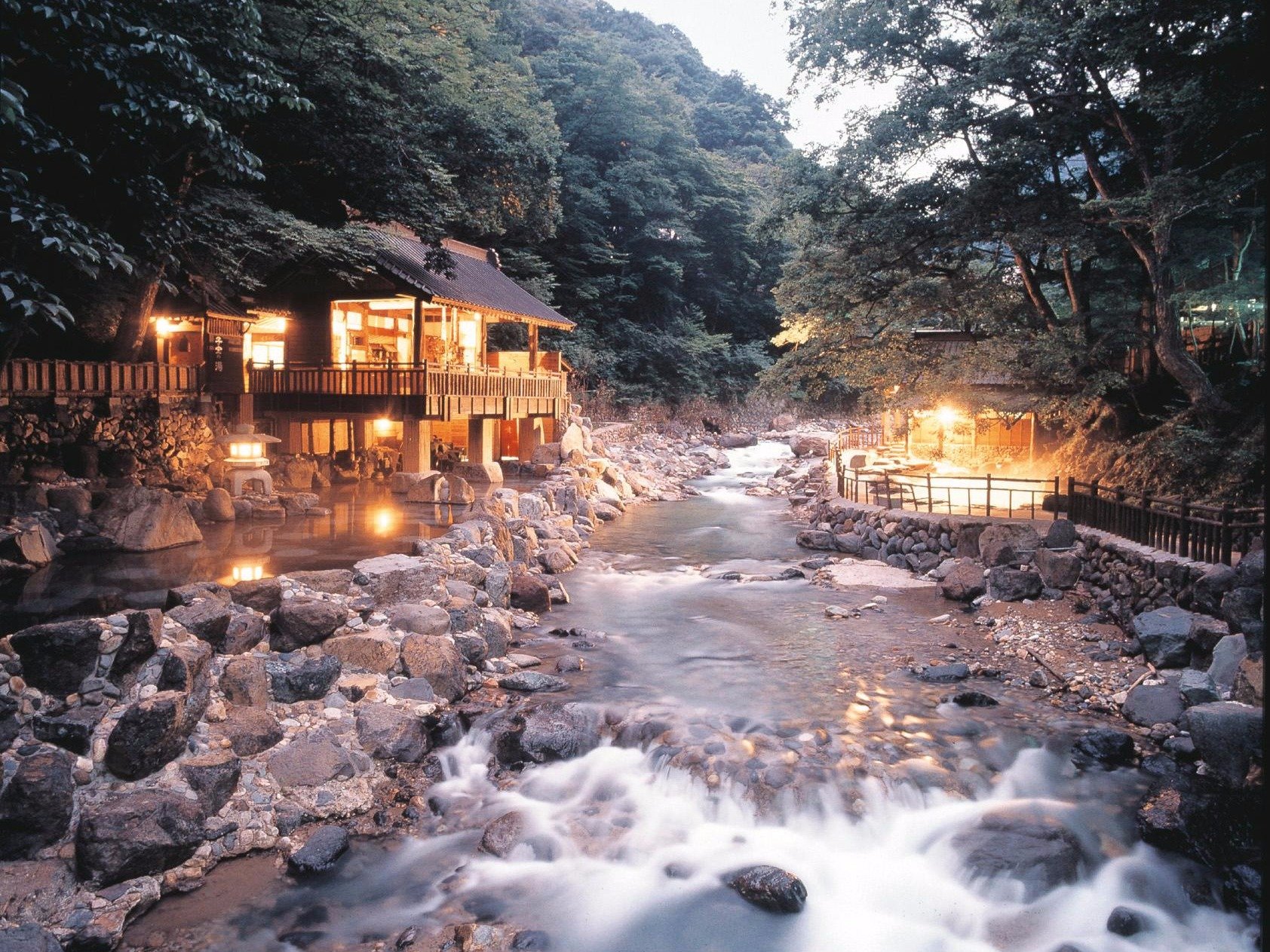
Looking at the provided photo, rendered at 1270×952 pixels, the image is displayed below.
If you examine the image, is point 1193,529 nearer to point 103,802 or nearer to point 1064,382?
point 1064,382

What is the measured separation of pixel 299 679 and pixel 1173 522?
11624 millimetres

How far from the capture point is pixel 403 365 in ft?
59.3

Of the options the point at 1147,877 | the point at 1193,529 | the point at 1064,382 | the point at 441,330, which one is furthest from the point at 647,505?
the point at 1147,877

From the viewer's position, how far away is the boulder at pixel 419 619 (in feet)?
31.7

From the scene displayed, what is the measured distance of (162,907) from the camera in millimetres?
5805

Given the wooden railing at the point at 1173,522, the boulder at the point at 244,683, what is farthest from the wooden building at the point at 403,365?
the wooden railing at the point at 1173,522

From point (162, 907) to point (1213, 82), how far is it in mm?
16887

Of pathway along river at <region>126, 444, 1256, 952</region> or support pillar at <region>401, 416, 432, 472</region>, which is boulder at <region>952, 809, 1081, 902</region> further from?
support pillar at <region>401, 416, 432, 472</region>

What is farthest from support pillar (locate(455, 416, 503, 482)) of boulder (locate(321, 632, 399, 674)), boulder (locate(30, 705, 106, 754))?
boulder (locate(30, 705, 106, 754))

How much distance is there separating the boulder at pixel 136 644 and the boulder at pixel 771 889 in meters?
5.65

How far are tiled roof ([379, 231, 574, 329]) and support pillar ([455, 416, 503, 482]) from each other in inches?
124

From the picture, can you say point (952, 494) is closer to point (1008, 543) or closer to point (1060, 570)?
point (1008, 543)

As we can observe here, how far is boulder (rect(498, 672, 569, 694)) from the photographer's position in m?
9.64

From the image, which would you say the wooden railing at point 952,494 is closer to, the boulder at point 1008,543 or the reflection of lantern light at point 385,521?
the boulder at point 1008,543
